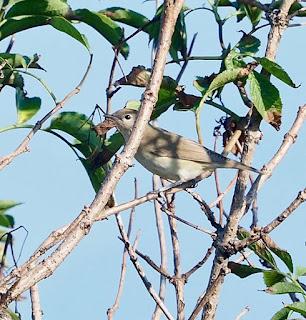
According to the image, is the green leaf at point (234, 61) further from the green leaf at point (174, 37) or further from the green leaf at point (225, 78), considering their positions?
the green leaf at point (174, 37)

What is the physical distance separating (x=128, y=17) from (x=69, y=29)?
73cm

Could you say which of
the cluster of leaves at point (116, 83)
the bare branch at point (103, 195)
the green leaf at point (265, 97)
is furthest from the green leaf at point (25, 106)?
the bare branch at point (103, 195)

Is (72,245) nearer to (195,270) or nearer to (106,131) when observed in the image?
(195,270)

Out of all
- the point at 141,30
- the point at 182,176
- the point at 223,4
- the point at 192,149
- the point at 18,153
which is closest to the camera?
the point at 18,153

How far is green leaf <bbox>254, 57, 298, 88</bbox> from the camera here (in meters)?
3.24

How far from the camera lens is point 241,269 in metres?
3.20

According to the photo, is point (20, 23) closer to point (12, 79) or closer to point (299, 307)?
point (12, 79)

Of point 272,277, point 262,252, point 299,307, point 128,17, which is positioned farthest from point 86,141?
point 299,307

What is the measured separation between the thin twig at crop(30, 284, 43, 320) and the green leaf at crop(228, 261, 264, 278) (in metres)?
0.66

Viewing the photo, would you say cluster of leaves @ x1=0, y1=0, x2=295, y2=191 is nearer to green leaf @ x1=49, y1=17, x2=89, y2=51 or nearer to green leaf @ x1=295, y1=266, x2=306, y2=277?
green leaf @ x1=49, y1=17, x2=89, y2=51

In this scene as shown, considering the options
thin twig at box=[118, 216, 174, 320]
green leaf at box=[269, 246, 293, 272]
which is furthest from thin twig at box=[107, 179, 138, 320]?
green leaf at box=[269, 246, 293, 272]

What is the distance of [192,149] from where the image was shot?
605cm

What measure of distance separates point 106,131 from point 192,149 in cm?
214

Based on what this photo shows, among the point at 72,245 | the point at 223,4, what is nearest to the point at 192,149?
the point at 223,4
